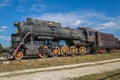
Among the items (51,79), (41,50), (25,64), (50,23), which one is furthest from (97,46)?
(51,79)

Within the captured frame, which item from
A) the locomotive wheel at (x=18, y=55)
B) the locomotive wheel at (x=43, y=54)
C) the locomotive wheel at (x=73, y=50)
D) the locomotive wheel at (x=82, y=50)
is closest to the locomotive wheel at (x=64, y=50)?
the locomotive wheel at (x=73, y=50)

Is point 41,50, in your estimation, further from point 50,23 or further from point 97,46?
point 97,46

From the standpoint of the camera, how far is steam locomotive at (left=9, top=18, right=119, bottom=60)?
20109 mm

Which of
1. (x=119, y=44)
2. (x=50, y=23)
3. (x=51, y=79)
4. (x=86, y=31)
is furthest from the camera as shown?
(x=119, y=44)

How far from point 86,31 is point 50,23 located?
768 centimetres

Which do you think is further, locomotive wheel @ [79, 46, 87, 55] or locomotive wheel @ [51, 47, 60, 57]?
locomotive wheel @ [79, 46, 87, 55]

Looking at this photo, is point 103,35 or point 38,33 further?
point 103,35

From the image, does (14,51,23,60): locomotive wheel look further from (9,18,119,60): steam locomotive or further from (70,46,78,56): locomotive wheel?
(70,46,78,56): locomotive wheel

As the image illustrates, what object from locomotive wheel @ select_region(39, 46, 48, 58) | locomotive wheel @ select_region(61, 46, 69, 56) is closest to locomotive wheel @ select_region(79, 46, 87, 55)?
locomotive wheel @ select_region(61, 46, 69, 56)

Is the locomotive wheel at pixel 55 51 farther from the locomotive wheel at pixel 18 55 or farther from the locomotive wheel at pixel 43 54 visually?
the locomotive wheel at pixel 18 55

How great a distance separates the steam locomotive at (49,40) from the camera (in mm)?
20109

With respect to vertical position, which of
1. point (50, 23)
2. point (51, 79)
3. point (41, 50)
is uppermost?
point (50, 23)

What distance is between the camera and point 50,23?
24.6 m

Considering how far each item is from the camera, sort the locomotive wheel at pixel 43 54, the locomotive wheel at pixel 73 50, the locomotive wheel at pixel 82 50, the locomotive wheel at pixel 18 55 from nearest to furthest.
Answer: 1. the locomotive wheel at pixel 18 55
2. the locomotive wheel at pixel 43 54
3. the locomotive wheel at pixel 73 50
4. the locomotive wheel at pixel 82 50
